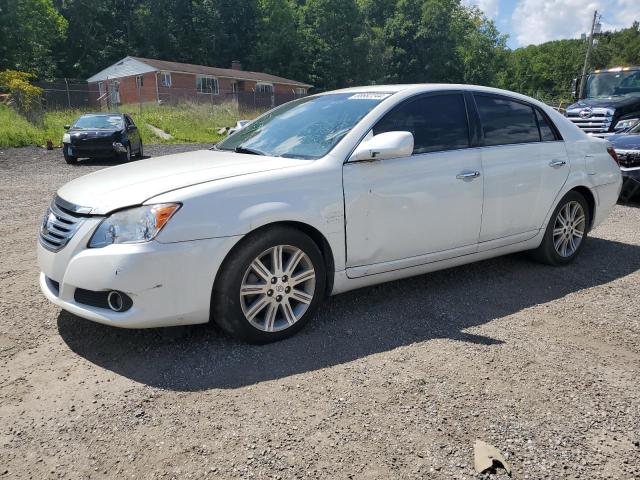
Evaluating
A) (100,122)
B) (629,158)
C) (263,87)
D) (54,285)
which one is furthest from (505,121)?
(263,87)

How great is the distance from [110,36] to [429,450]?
A: 219 ft

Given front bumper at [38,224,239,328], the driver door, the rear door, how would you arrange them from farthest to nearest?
the rear door, the driver door, front bumper at [38,224,239,328]

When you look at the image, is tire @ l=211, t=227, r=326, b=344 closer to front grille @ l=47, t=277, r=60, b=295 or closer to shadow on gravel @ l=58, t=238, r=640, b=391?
shadow on gravel @ l=58, t=238, r=640, b=391

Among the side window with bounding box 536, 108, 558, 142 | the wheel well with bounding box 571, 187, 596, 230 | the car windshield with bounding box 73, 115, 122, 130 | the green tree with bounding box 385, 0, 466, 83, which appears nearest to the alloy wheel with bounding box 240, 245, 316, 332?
the side window with bounding box 536, 108, 558, 142

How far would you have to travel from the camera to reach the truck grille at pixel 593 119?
14.0m

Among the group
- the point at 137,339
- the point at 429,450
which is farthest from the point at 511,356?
the point at 137,339

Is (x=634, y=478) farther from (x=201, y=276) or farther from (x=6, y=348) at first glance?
(x=6, y=348)

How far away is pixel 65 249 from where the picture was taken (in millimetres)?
3207

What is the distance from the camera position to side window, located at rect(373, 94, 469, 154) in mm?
3997

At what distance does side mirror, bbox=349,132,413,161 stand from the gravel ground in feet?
3.91

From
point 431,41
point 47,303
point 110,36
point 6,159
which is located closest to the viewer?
point 47,303

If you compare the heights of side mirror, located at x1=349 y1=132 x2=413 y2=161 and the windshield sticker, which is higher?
the windshield sticker

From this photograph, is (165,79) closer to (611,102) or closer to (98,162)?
(98,162)

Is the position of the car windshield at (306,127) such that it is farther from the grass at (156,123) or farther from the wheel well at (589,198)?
the grass at (156,123)
